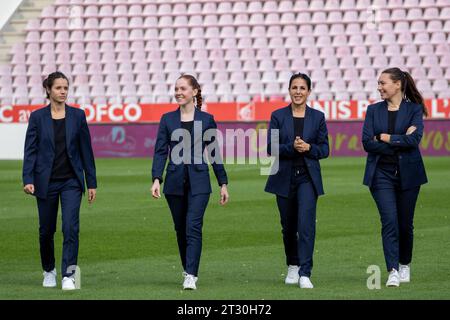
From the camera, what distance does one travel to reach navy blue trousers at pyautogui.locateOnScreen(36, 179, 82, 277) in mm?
9047

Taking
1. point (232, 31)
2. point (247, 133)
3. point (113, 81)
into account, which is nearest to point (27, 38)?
Result: point (113, 81)

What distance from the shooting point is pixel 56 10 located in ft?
139

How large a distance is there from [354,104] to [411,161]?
2597 centimetres

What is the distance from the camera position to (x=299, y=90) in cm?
918

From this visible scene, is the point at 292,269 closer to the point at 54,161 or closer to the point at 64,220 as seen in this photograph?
the point at 64,220

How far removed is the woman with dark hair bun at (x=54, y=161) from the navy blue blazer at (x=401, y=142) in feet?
7.68

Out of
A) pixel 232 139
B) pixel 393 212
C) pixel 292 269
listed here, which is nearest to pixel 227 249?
pixel 292 269

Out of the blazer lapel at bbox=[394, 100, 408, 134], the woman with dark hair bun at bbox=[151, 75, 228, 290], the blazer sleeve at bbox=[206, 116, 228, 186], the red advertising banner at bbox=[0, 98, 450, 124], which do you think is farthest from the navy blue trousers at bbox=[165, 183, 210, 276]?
the red advertising banner at bbox=[0, 98, 450, 124]

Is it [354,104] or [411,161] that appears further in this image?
[354,104]

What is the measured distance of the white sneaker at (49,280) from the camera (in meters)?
9.17

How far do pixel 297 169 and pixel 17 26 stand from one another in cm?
3428
